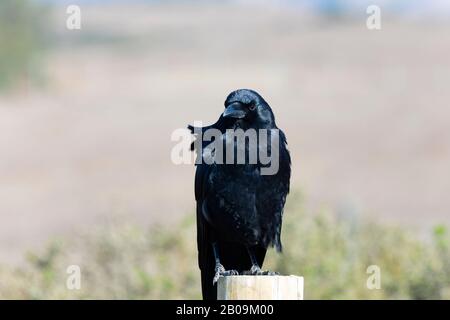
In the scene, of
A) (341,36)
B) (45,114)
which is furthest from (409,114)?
(341,36)

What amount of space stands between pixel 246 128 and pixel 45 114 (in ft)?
90.4

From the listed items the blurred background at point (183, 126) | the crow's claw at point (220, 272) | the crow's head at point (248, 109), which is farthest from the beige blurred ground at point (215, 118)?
the crow's head at point (248, 109)

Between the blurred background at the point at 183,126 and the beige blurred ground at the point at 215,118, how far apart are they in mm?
85

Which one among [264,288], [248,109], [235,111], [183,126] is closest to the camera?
[264,288]

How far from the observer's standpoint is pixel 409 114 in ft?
107

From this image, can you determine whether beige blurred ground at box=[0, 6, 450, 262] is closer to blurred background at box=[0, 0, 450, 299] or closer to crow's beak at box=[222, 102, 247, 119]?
blurred background at box=[0, 0, 450, 299]

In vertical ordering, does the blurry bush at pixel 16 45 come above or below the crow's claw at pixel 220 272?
above

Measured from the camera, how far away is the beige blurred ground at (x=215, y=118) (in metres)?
24.5

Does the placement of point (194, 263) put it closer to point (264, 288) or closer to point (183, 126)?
point (264, 288)

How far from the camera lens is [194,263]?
1381 cm

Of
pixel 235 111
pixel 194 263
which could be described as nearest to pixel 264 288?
pixel 235 111

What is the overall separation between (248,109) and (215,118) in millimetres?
21461

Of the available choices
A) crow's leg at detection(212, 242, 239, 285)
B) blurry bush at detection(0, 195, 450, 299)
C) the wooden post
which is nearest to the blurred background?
blurry bush at detection(0, 195, 450, 299)

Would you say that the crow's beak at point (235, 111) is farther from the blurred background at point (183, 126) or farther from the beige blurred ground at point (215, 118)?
the beige blurred ground at point (215, 118)
